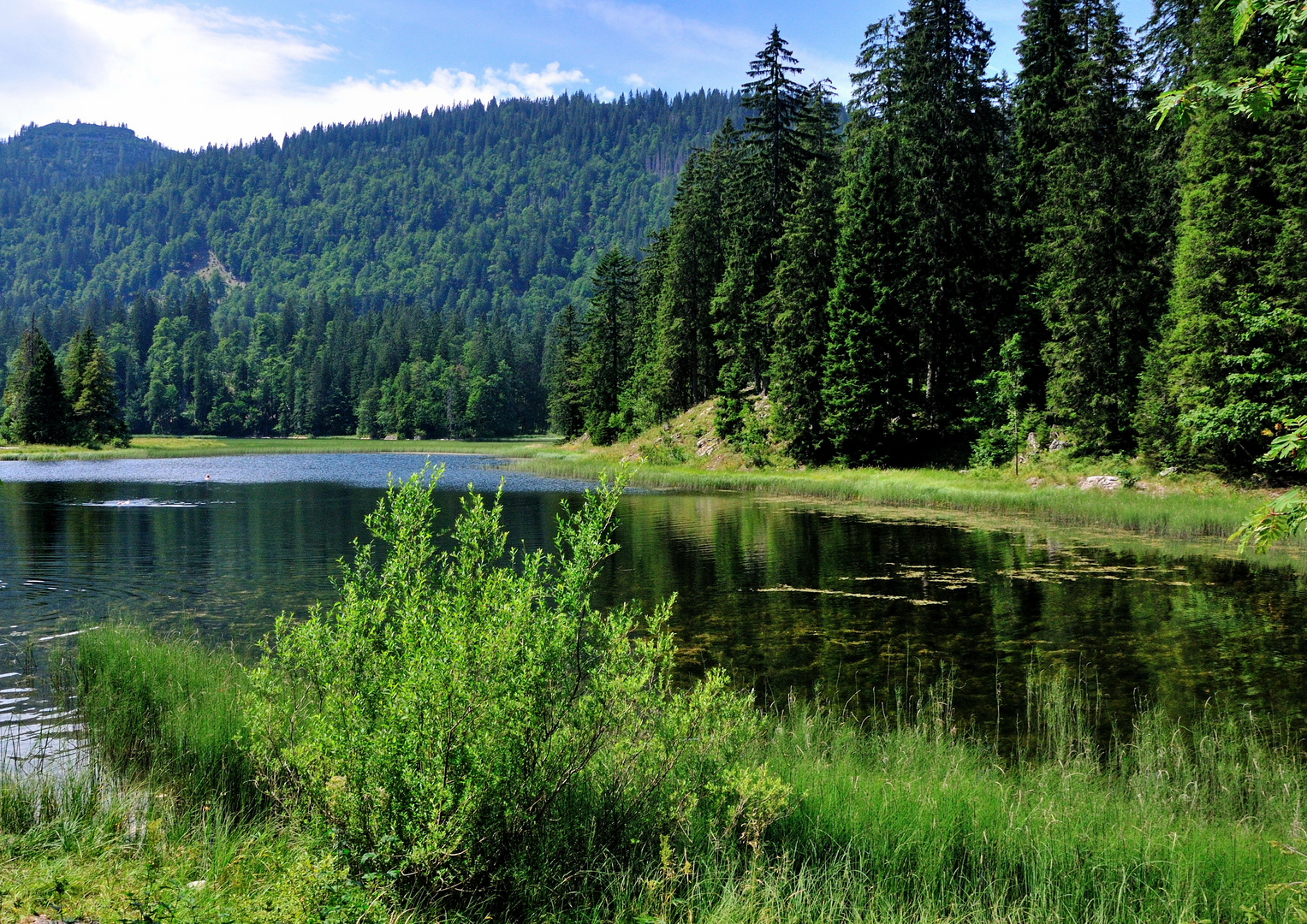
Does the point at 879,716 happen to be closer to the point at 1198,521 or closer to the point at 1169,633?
the point at 1169,633

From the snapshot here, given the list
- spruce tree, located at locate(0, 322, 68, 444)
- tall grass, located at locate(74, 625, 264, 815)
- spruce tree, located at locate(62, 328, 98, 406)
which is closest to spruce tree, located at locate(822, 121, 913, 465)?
tall grass, located at locate(74, 625, 264, 815)

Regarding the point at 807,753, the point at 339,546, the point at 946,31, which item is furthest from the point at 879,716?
the point at 946,31

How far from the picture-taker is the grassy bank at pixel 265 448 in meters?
78.0

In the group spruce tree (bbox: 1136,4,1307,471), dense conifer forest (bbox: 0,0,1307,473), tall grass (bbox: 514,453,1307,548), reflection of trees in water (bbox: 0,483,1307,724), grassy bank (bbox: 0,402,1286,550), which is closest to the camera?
reflection of trees in water (bbox: 0,483,1307,724)

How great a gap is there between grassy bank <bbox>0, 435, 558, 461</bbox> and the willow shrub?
84034 millimetres

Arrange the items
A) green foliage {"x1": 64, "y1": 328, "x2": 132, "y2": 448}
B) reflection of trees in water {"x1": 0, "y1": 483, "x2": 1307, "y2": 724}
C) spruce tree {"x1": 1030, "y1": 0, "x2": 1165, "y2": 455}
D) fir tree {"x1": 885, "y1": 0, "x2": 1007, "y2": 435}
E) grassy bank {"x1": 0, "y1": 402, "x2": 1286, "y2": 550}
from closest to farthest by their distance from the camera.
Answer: reflection of trees in water {"x1": 0, "y1": 483, "x2": 1307, "y2": 724} < grassy bank {"x1": 0, "y1": 402, "x2": 1286, "y2": 550} < spruce tree {"x1": 1030, "y1": 0, "x2": 1165, "y2": 455} < fir tree {"x1": 885, "y1": 0, "x2": 1007, "y2": 435} < green foliage {"x1": 64, "y1": 328, "x2": 132, "y2": 448}

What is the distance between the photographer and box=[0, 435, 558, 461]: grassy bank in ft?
256

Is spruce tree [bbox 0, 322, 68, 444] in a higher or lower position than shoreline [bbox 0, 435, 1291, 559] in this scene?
higher

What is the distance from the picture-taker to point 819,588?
Answer: 62.0 ft

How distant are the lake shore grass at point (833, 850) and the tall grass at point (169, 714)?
7cm

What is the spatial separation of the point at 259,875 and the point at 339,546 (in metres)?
21.0

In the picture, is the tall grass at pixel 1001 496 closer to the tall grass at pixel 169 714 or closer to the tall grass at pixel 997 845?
the tall grass at pixel 169 714

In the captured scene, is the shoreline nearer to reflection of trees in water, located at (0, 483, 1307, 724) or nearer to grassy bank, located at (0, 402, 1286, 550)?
grassy bank, located at (0, 402, 1286, 550)

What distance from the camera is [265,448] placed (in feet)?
343
